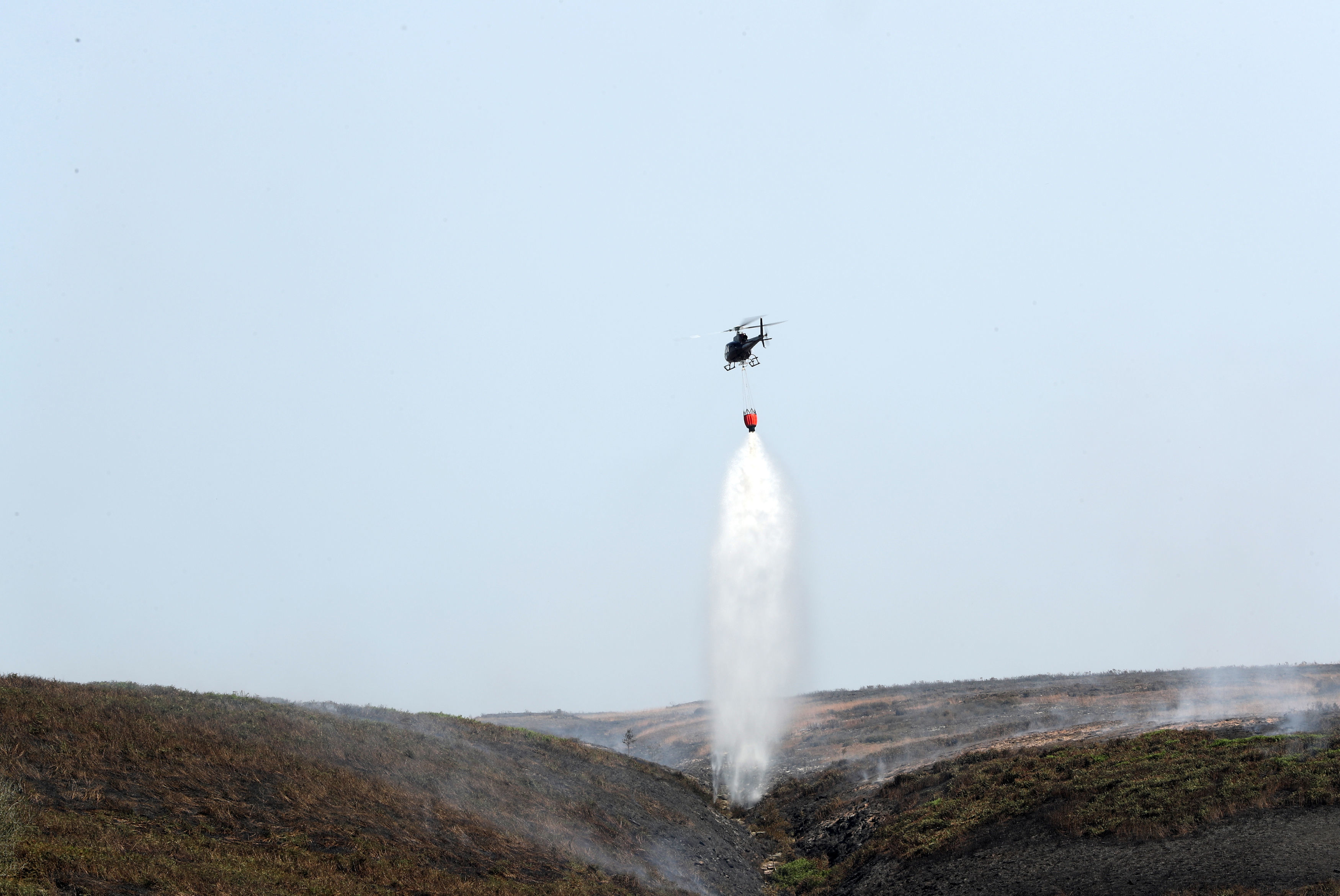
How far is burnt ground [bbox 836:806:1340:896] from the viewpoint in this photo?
23.4 meters

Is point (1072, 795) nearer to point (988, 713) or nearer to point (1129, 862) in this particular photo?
point (1129, 862)

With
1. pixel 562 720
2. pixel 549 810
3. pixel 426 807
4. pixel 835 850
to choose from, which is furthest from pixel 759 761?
pixel 562 720

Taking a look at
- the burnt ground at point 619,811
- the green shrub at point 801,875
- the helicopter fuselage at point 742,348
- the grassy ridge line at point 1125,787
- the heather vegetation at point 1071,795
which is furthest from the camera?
the helicopter fuselage at point 742,348

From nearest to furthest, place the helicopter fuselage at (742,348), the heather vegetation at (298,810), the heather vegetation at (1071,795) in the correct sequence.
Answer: the heather vegetation at (298,810) → the heather vegetation at (1071,795) → the helicopter fuselage at (742,348)

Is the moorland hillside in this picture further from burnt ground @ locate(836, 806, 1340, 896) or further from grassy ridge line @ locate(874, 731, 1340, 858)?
burnt ground @ locate(836, 806, 1340, 896)

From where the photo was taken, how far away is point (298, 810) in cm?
2772

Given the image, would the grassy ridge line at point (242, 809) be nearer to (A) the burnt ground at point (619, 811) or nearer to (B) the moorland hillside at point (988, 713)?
(A) the burnt ground at point (619, 811)

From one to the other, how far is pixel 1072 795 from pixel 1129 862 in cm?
662

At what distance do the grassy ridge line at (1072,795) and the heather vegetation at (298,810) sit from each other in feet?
15.4

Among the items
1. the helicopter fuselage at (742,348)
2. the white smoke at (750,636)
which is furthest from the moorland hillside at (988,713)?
the helicopter fuselage at (742,348)

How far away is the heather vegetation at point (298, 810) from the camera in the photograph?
799 inches

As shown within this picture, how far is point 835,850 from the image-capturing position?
3800cm

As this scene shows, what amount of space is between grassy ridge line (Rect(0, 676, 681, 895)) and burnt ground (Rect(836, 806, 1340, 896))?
11364mm

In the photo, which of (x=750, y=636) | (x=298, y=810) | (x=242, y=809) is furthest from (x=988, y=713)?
(x=242, y=809)
